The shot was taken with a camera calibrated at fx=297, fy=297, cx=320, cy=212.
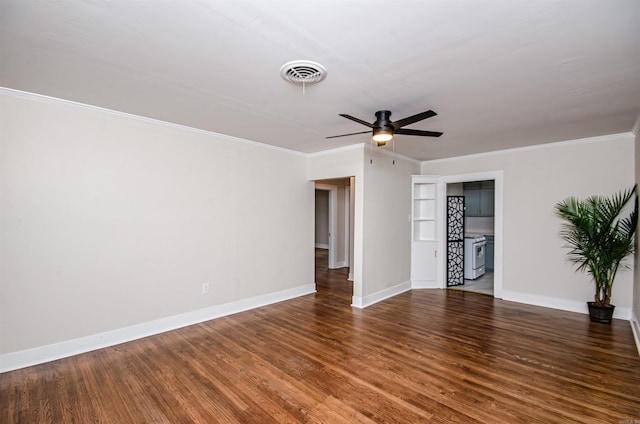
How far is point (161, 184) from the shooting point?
12.0 feet

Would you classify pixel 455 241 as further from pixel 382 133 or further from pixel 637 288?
pixel 382 133

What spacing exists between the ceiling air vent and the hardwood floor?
2543mm

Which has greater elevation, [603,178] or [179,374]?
[603,178]

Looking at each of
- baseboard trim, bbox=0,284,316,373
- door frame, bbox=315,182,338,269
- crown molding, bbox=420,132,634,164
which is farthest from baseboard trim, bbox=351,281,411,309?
crown molding, bbox=420,132,634,164

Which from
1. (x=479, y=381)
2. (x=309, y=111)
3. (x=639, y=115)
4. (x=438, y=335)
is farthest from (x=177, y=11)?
(x=639, y=115)

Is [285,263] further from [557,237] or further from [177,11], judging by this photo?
[557,237]

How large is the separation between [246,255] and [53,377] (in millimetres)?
2396

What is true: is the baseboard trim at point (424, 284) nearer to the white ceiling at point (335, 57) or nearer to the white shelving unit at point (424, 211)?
the white shelving unit at point (424, 211)

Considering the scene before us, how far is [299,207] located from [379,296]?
205cm

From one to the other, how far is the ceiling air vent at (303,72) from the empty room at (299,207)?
2 cm

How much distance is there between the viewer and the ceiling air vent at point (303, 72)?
2.17m

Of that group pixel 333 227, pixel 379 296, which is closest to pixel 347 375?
pixel 379 296

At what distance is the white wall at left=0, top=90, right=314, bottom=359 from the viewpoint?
278cm

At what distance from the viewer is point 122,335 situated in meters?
3.35
